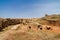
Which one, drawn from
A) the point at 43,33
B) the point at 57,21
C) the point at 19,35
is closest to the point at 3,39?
the point at 19,35

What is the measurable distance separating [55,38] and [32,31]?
163 inches

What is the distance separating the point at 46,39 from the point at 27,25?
6.08m

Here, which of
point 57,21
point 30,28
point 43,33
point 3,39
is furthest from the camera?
point 57,21

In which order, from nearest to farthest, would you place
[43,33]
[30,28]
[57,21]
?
[43,33], [30,28], [57,21]

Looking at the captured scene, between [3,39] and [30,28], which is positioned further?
[30,28]

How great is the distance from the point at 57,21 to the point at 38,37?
11.6m

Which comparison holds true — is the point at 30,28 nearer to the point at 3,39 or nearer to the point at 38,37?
the point at 38,37

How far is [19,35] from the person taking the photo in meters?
26.3

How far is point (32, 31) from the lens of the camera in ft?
91.4

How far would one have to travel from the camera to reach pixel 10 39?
2558 centimetres

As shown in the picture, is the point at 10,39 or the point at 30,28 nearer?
the point at 10,39

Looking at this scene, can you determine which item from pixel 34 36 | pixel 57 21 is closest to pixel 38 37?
pixel 34 36

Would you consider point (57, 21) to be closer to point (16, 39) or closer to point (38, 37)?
point (38, 37)

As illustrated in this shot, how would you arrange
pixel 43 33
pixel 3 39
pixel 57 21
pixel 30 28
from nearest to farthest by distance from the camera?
pixel 3 39 → pixel 43 33 → pixel 30 28 → pixel 57 21
